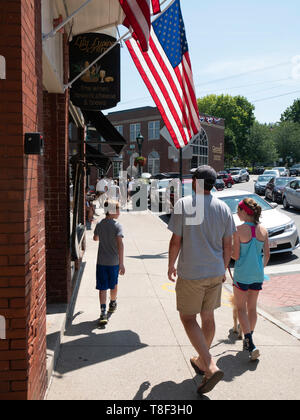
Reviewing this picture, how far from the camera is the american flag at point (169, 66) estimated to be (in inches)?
283

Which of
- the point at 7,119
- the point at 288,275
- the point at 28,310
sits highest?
the point at 7,119

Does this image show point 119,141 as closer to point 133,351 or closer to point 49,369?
point 133,351

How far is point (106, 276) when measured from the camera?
5578 mm

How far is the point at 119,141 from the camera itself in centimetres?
812

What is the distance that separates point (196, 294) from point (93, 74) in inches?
176

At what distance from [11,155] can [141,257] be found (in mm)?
7754

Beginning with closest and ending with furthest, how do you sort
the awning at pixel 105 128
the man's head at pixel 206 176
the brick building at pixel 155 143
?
the man's head at pixel 206 176 < the awning at pixel 105 128 < the brick building at pixel 155 143

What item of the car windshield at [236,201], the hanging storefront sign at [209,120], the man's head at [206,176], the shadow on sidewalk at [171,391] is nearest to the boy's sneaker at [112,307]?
the shadow on sidewalk at [171,391]

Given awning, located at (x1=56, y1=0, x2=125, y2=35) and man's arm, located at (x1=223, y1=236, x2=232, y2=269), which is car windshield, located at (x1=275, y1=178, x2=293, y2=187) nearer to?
awning, located at (x1=56, y1=0, x2=125, y2=35)

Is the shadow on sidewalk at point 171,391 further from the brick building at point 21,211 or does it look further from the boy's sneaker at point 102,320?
the boy's sneaker at point 102,320

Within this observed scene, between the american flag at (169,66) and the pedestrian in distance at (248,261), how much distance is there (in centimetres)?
368

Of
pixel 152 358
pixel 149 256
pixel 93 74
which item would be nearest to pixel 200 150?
pixel 149 256

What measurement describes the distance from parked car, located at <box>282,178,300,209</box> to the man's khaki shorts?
52.5ft

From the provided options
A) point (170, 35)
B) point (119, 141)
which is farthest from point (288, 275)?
point (170, 35)
